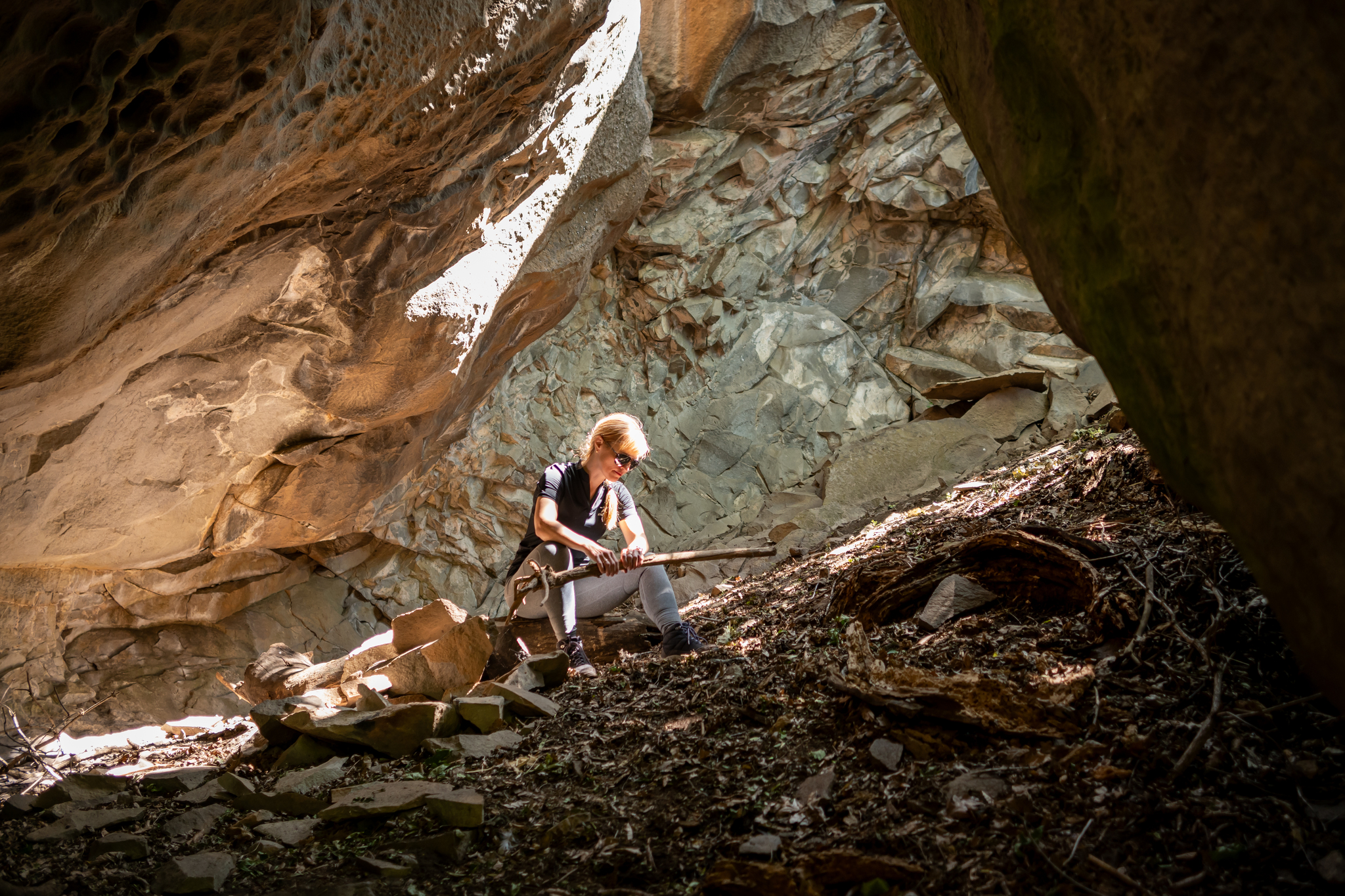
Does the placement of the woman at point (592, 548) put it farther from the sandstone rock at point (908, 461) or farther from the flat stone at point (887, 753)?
the sandstone rock at point (908, 461)

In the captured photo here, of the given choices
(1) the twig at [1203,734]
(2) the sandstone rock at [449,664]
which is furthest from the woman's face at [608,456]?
(1) the twig at [1203,734]

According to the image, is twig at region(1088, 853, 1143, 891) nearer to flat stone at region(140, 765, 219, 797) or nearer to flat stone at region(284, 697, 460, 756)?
flat stone at region(284, 697, 460, 756)

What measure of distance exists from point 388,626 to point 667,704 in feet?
18.4

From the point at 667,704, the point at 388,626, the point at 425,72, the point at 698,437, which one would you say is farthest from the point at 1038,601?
the point at 388,626

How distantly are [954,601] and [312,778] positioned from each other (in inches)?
102

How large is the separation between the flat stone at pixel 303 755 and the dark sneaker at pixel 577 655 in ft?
3.79

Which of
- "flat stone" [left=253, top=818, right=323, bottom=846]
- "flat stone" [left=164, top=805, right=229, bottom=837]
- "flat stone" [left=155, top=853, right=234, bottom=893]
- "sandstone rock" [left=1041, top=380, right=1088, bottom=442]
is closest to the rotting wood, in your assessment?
"flat stone" [left=253, top=818, right=323, bottom=846]

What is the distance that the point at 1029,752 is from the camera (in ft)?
6.48

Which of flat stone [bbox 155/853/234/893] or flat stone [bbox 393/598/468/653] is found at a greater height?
flat stone [bbox 155/853/234/893]

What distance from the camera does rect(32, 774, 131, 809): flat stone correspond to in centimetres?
306

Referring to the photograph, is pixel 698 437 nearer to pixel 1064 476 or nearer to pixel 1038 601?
pixel 1064 476

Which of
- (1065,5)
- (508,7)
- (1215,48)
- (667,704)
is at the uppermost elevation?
(508,7)

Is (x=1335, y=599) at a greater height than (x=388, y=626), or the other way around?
(x=1335, y=599)

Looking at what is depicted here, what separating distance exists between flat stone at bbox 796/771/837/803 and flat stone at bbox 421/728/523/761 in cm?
143
